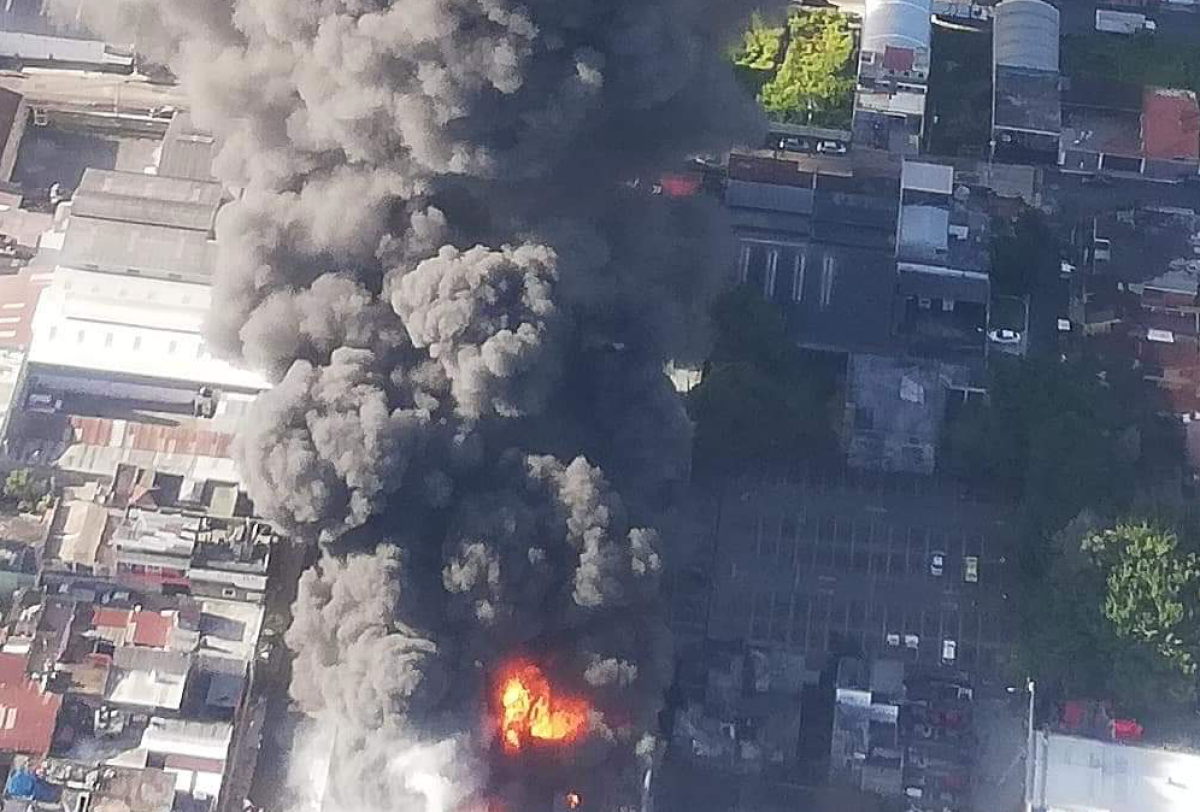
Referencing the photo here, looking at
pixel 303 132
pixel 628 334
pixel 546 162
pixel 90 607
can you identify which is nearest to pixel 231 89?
pixel 303 132

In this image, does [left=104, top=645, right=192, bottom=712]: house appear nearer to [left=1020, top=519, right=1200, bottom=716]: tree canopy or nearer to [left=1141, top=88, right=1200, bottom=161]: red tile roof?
[left=1020, top=519, right=1200, bottom=716]: tree canopy

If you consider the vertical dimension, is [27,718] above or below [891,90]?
below

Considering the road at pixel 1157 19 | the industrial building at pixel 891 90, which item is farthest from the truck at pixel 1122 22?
the industrial building at pixel 891 90

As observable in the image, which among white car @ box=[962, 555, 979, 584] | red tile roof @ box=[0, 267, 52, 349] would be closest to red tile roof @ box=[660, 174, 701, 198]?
white car @ box=[962, 555, 979, 584]

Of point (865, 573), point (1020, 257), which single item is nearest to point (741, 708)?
point (865, 573)

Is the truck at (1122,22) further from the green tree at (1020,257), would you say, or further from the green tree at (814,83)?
the green tree at (1020,257)

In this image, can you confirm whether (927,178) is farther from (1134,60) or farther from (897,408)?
(1134,60)
